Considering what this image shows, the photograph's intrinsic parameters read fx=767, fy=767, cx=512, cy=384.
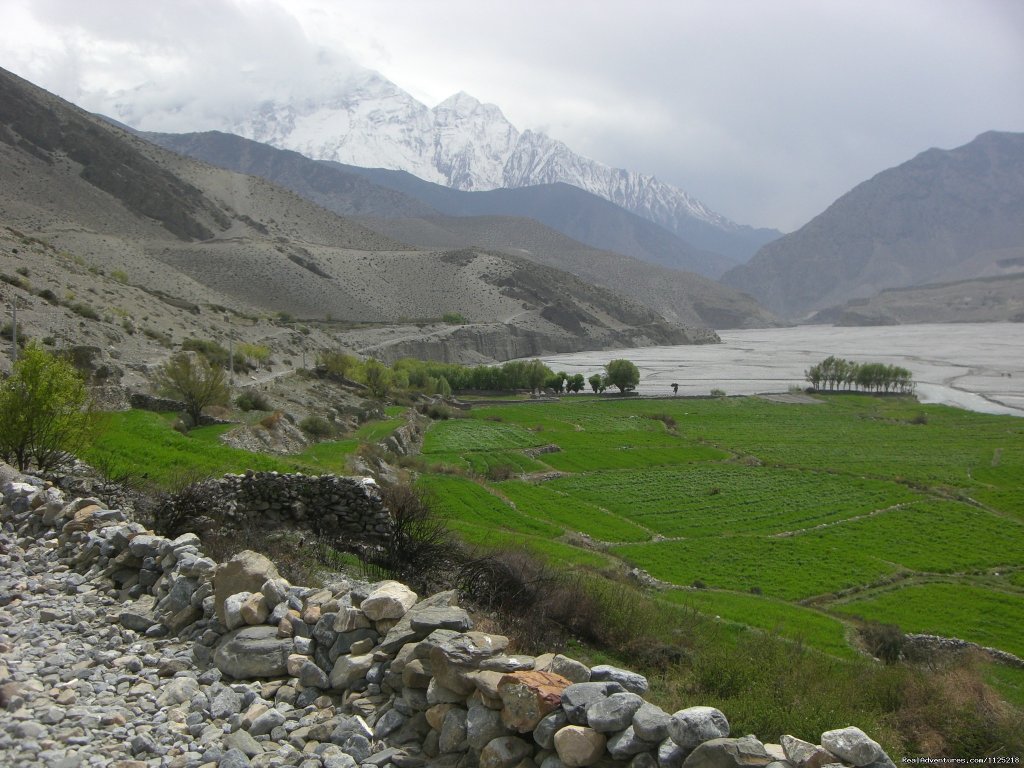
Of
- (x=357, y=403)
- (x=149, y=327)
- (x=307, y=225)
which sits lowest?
(x=357, y=403)

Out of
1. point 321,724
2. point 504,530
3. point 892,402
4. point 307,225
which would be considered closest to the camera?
point 321,724

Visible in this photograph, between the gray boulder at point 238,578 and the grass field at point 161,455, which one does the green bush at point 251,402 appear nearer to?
the grass field at point 161,455

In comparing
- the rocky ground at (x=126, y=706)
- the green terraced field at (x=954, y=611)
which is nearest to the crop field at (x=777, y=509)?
the green terraced field at (x=954, y=611)

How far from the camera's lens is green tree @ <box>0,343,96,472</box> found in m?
14.3

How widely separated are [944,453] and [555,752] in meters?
65.0

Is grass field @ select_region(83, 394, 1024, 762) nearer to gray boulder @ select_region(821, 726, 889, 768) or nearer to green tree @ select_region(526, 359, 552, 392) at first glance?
gray boulder @ select_region(821, 726, 889, 768)

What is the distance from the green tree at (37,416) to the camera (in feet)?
46.8

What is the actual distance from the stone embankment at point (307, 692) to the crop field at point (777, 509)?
28.3 feet

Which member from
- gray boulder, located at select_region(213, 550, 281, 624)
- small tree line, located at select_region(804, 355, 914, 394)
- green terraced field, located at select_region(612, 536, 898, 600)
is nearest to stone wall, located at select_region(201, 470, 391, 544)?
gray boulder, located at select_region(213, 550, 281, 624)

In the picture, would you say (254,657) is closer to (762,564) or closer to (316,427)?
(762,564)

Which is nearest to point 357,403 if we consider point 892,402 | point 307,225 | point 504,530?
point 504,530

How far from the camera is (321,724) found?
598 centimetres

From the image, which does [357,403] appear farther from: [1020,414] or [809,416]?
[1020,414]

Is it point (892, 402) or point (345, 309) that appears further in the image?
point (345, 309)
